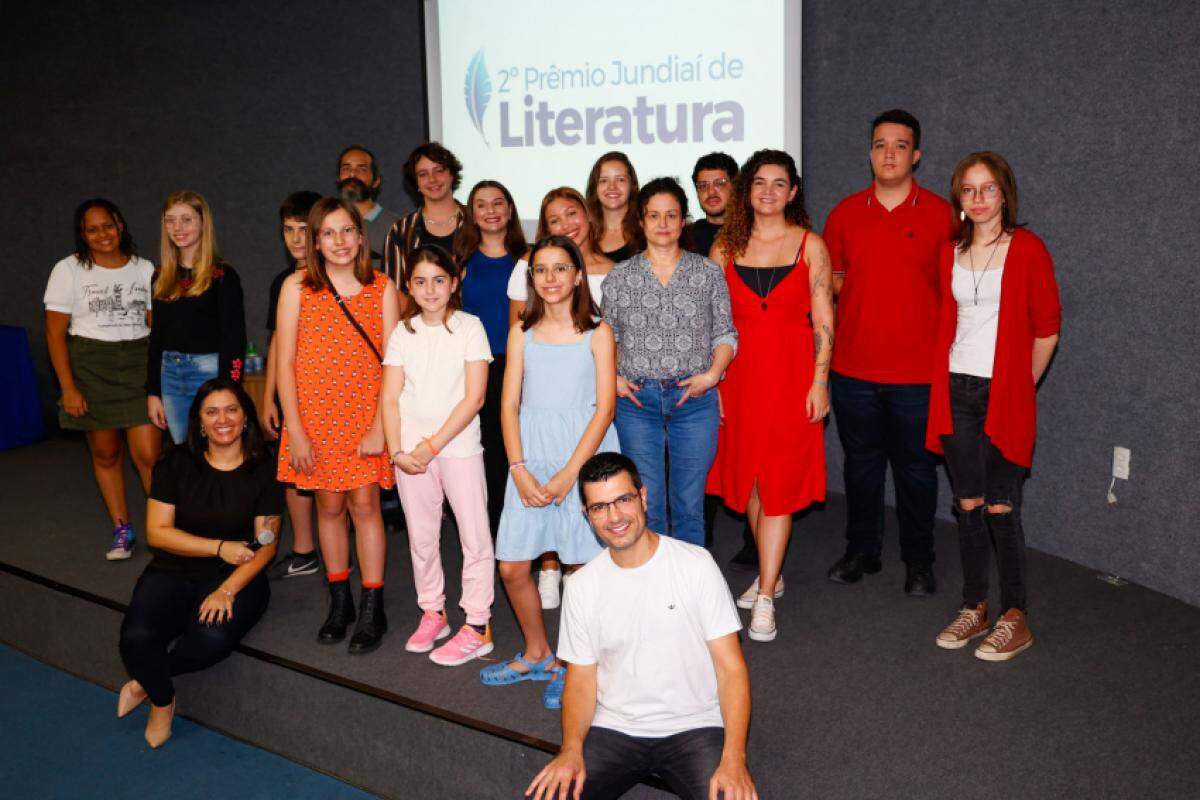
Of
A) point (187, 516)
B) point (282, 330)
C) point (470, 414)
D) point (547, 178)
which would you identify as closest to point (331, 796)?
point (187, 516)

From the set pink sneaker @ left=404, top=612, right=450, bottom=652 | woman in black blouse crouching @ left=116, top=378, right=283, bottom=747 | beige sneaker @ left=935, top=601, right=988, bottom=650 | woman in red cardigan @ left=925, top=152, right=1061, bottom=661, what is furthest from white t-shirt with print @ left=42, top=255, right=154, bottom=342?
beige sneaker @ left=935, top=601, right=988, bottom=650

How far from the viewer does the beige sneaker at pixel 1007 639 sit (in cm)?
294

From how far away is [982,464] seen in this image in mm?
2961

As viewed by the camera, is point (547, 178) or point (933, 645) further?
point (547, 178)

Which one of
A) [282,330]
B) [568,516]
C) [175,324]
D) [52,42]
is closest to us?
[568,516]

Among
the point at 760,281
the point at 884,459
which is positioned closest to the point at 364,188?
the point at 760,281

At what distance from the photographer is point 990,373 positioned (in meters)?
2.89

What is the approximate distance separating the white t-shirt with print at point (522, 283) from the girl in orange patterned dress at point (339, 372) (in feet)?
1.23

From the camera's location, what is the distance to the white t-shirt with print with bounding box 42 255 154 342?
3888mm

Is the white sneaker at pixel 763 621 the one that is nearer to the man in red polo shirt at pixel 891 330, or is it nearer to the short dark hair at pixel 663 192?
the man in red polo shirt at pixel 891 330

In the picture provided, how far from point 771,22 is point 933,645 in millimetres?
2793

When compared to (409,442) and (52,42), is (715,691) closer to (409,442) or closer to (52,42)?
(409,442)

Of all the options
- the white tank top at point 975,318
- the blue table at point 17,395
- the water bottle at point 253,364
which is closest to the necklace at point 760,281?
the white tank top at point 975,318

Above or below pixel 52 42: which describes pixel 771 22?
below
